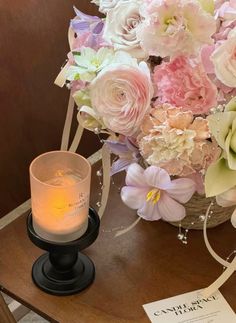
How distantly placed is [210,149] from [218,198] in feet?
0.22

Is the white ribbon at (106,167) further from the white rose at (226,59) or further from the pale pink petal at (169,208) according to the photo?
the white rose at (226,59)

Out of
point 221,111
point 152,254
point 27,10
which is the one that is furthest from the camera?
point 27,10

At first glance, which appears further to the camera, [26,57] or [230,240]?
[26,57]

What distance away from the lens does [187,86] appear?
31.1 inches

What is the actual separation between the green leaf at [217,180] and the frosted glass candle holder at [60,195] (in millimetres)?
182

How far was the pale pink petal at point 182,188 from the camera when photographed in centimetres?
83

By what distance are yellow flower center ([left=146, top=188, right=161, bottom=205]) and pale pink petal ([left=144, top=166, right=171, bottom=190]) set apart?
1 centimetres

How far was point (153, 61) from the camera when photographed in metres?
0.86

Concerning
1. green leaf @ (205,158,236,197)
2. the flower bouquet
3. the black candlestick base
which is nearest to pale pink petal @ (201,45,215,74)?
the flower bouquet

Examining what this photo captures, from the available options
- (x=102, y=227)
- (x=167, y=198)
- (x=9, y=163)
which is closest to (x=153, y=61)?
(x=167, y=198)

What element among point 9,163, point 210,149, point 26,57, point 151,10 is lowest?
point 9,163

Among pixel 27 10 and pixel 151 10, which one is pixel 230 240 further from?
pixel 27 10

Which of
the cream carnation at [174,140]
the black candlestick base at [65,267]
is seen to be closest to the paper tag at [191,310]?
the black candlestick base at [65,267]

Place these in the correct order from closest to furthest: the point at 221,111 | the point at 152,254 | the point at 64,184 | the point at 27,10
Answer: the point at 221,111 < the point at 64,184 < the point at 152,254 < the point at 27,10
